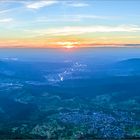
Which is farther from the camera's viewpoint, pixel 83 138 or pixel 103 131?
pixel 103 131

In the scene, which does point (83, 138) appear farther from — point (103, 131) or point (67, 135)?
point (103, 131)

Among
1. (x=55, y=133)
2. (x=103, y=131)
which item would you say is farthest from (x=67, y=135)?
(x=103, y=131)

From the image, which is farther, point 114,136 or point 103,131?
point 103,131

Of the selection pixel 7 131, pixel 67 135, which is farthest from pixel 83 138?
pixel 7 131

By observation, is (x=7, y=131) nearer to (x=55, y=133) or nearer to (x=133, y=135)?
(x=55, y=133)

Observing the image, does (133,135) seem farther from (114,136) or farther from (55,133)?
(55,133)

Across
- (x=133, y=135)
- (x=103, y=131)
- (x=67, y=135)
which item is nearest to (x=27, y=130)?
(x=67, y=135)

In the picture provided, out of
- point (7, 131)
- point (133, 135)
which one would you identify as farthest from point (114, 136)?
point (7, 131)
